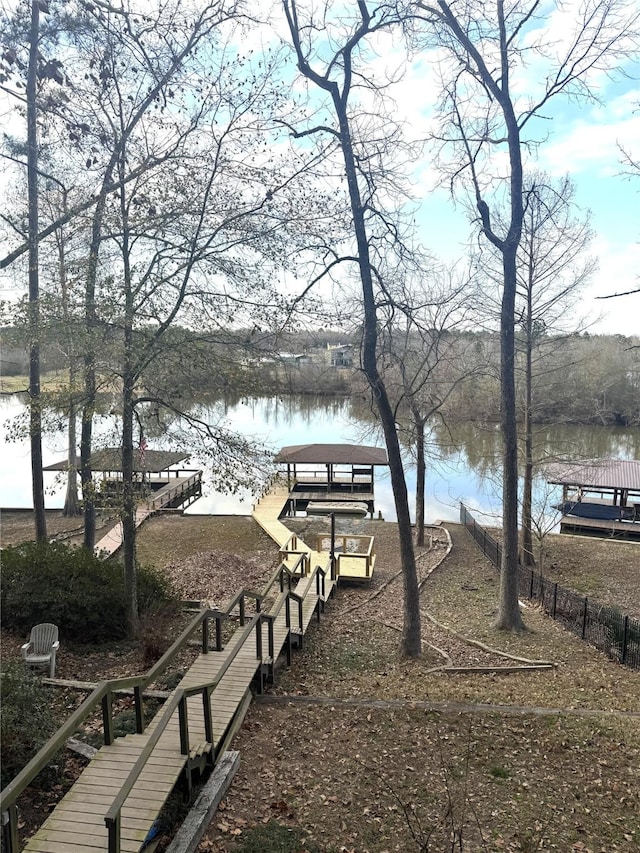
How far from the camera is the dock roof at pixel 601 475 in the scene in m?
18.8

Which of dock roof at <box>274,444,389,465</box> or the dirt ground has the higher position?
dock roof at <box>274,444,389,465</box>

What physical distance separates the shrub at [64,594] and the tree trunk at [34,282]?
1794 millimetres

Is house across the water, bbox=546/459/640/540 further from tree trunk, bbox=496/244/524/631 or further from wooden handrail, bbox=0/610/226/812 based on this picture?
wooden handrail, bbox=0/610/226/812

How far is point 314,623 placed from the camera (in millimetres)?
10359

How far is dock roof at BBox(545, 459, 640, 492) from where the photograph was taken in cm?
1882

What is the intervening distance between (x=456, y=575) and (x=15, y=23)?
1438cm

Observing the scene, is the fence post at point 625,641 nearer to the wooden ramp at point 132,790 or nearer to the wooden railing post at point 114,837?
the wooden ramp at point 132,790

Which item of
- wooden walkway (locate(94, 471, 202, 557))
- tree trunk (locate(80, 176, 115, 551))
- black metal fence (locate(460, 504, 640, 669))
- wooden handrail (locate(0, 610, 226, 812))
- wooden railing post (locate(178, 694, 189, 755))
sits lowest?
black metal fence (locate(460, 504, 640, 669))

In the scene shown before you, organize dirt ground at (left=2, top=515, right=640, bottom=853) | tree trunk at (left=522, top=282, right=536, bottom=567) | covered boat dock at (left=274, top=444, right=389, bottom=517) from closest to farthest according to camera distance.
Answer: dirt ground at (left=2, top=515, right=640, bottom=853), tree trunk at (left=522, top=282, right=536, bottom=567), covered boat dock at (left=274, top=444, right=389, bottom=517)

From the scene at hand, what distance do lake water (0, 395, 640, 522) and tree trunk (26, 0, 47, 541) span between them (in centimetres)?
70

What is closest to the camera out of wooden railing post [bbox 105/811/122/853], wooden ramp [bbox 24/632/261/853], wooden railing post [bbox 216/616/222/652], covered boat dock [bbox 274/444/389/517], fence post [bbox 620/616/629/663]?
wooden railing post [bbox 105/811/122/853]

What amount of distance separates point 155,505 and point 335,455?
26.7 ft

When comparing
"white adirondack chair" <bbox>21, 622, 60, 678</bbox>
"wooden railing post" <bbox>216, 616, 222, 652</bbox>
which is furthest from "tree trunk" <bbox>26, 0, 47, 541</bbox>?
"wooden railing post" <bbox>216, 616, 222, 652</bbox>

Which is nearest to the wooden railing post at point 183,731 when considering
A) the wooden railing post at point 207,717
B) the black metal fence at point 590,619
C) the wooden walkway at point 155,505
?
the wooden railing post at point 207,717
